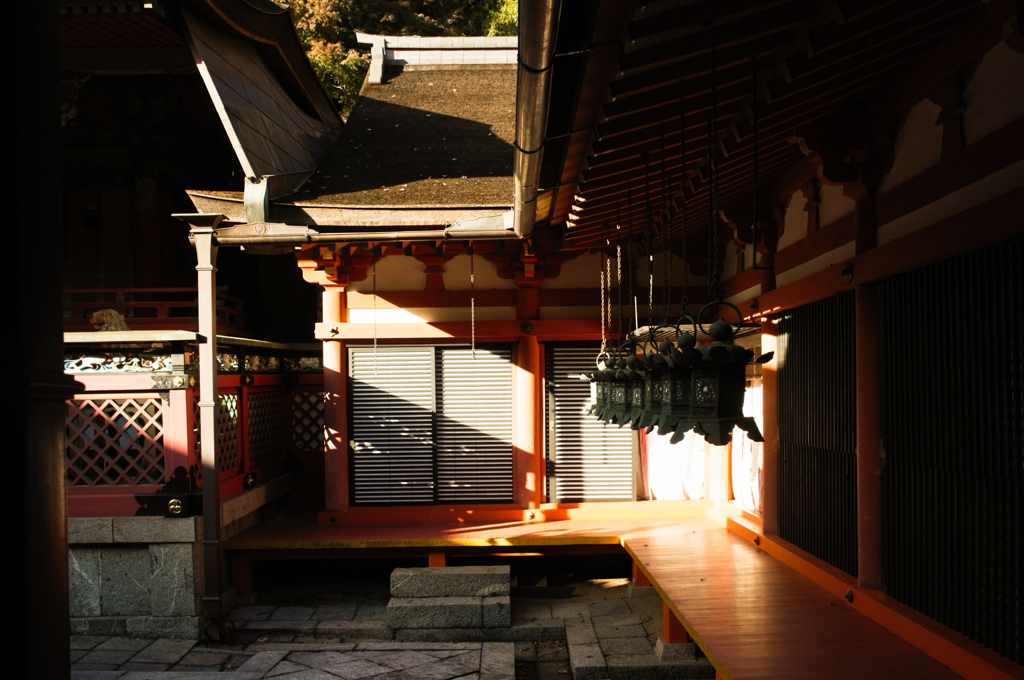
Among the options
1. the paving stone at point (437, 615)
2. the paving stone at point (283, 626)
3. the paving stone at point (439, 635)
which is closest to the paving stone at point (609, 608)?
the paving stone at point (439, 635)

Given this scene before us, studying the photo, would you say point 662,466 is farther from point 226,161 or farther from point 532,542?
point 226,161

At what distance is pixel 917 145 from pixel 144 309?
10.7m

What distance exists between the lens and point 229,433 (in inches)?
343

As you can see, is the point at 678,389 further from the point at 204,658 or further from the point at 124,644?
the point at 124,644

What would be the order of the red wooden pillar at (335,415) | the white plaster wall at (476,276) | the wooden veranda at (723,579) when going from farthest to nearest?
the white plaster wall at (476,276), the red wooden pillar at (335,415), the wooden veranda at (723,579)

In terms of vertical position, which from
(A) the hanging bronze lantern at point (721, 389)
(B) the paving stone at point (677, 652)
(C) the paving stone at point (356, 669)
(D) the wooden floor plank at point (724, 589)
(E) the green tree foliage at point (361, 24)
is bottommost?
(C) the paving stone at point (356, 669)

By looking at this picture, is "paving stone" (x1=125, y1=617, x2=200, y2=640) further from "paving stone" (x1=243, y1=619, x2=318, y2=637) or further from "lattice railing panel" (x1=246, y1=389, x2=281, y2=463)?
"lattice railing panel" (x1=246, y1=389, x2=281, y2=463)

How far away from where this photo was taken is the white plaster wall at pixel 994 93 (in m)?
3.62

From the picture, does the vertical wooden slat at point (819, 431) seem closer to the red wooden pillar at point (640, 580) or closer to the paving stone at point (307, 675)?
the red wooden pillar at point (640, 580)

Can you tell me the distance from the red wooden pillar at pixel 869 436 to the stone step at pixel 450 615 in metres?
3.39

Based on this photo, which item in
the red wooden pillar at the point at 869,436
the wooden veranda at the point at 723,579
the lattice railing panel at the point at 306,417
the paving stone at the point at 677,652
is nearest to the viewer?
the wooden veranda at the point at 723,579

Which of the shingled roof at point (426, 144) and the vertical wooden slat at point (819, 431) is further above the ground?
the shingled roof at point (426, 144)

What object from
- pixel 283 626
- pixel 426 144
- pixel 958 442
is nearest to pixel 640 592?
pixel 283 626

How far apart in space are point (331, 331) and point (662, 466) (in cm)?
433
